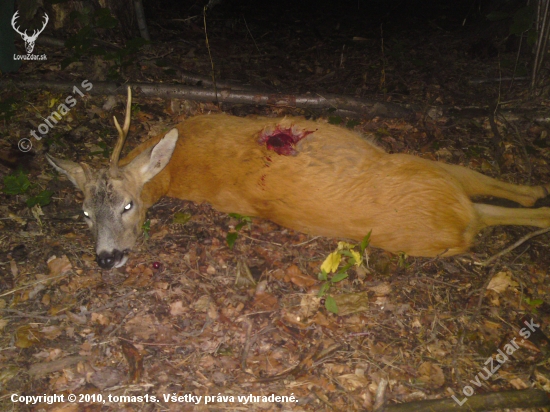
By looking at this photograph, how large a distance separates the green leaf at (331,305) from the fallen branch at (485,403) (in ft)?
3.13

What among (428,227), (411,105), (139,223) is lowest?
(139,223)

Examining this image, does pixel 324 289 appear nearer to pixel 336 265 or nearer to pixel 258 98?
pixel 336 265

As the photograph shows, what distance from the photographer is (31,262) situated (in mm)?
4293

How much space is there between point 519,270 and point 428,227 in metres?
1.28

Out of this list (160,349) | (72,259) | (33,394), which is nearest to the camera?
(33,394)

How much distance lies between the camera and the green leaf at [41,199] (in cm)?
458

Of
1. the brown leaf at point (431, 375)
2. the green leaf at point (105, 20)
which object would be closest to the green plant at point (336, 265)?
the brown leaf at point (431, 375)

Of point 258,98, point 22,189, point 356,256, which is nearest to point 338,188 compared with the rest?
point 356,256

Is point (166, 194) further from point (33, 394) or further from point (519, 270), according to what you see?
point (519, 270)

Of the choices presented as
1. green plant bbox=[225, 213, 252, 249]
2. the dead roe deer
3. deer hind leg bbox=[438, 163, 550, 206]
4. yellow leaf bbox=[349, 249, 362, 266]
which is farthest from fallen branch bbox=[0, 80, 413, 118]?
yellow leaf bbox=[349, 249, 362, 266]

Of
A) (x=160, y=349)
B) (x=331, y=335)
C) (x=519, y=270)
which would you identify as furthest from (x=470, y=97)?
(x=160, y=349)

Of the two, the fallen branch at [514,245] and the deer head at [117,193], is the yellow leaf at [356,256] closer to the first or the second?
the fallen branch at [514,245]

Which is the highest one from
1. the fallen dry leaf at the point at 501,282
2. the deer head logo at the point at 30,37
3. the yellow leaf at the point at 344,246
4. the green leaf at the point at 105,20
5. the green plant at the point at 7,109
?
the green leaf at the point at 105,20

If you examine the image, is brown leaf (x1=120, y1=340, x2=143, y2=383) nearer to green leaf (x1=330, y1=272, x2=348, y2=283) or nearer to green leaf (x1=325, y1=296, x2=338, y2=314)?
green leaf (x1=325, y1=296, x2=338, y2=314)
